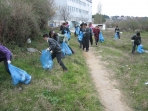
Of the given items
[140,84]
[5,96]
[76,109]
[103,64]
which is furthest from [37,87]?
[103,64]

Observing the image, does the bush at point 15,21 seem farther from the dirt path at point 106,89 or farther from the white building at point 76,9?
the white building at point 76,9

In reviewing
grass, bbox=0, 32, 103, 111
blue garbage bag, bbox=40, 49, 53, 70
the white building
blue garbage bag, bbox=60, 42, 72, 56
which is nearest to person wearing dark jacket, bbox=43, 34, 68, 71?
blue garbage bag, bbox=40, 49, 53, 70

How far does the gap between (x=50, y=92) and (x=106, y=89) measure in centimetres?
179

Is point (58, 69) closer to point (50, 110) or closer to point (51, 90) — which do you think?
point (51, 90)

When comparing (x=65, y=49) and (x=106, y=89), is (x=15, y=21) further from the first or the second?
(x=106, y=89)

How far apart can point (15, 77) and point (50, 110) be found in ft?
5.29


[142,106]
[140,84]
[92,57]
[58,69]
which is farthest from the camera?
[92,57]

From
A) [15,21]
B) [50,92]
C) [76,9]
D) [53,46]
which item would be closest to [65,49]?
[15,21]

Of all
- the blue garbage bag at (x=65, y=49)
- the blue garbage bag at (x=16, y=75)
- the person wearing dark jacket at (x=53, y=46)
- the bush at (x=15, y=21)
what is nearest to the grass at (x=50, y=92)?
the blue garbage bag at (x=16, y=75)

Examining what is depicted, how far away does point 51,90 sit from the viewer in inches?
222

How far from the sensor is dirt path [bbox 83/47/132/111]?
206 inches

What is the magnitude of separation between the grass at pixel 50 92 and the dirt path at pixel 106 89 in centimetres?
20

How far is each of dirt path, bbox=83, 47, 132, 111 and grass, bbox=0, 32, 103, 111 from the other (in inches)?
8.1

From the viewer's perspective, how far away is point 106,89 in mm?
6305
